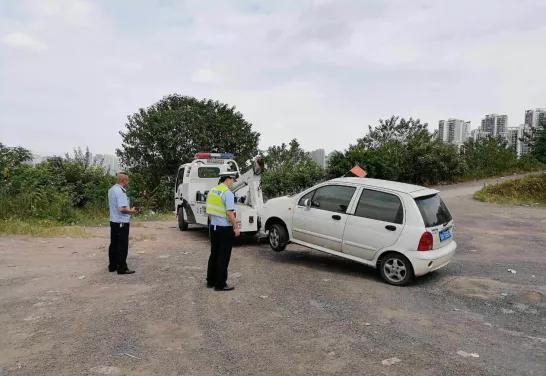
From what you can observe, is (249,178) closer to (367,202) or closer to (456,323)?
(367,202)

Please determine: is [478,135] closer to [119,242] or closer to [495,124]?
[495,124]

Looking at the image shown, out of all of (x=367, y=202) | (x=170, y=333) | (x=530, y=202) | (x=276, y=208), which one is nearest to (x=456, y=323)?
(x=367, y=202)

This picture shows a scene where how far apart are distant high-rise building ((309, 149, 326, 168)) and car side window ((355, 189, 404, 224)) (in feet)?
42.1

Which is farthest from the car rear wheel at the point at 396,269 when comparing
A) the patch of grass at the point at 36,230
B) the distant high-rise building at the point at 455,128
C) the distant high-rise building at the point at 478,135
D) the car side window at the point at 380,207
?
the distant high-rise building at the point at 455,128

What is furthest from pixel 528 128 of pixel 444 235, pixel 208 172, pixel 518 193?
pixel 444 235

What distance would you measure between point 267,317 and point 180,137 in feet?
55.9

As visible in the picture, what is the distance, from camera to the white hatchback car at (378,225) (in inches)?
282

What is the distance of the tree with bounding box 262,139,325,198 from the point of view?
17891 millimetres

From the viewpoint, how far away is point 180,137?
853 inches

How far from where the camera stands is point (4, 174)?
647 inches

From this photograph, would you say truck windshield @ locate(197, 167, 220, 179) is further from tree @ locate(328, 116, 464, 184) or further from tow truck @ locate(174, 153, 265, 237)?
tree @ locate(328, 116, 464, 184)

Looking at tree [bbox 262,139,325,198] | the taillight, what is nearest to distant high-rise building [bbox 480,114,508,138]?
tree [bbox 262,139,325,198]

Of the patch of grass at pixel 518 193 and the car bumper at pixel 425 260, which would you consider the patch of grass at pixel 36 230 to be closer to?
the car bumper at pixel 425 260

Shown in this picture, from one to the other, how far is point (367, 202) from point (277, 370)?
159 inches
